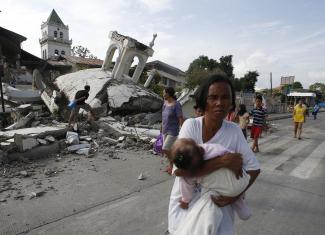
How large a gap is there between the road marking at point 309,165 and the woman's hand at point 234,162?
5352 mm

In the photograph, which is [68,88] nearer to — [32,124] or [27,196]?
[32,124]

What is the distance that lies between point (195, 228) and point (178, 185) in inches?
12.3

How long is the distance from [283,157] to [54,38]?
6931 centimetres

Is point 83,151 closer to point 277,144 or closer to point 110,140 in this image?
point 110,140

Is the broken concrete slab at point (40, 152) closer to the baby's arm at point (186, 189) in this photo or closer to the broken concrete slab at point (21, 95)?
the baby's arm at point (186, 189)

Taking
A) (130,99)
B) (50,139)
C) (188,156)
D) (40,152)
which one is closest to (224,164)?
(188,156)

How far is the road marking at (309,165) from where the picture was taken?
21.7 ft

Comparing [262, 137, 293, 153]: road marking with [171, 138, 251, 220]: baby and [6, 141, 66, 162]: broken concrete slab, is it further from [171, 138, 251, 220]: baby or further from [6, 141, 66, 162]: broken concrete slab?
[171, 138, 251, 220]: baby

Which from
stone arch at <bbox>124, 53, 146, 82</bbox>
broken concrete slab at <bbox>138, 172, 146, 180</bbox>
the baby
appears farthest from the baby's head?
stone arch at <bbox>124, 53, 146, 82</bbox>

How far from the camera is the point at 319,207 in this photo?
472cm

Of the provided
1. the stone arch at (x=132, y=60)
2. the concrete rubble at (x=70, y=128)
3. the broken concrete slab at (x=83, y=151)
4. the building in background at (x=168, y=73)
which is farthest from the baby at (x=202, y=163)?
the building in background at (x=168, y=73)

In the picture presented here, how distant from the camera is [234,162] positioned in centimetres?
166

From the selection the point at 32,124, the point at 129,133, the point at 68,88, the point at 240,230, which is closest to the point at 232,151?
the point at 240,230

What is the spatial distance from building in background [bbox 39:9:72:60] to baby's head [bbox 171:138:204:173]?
7194 centimetres
